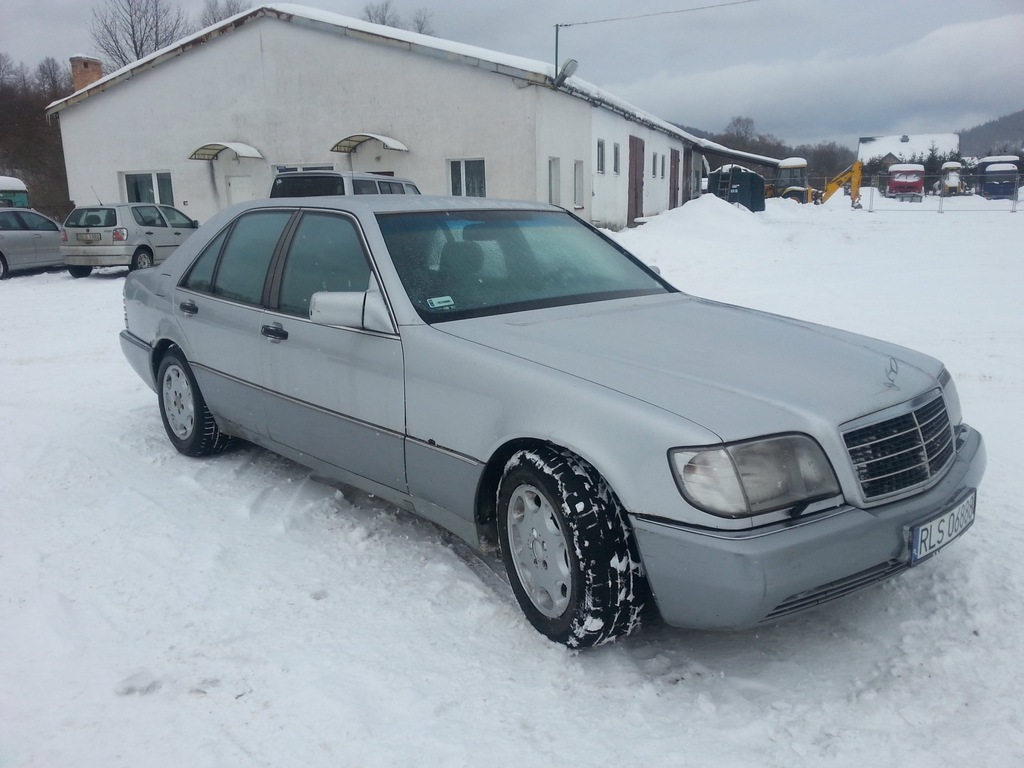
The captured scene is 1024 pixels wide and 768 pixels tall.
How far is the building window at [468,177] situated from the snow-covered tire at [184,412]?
1400cm

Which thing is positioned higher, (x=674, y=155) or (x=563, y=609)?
(x=674, y=155)

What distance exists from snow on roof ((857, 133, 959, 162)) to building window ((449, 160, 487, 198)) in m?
59.3

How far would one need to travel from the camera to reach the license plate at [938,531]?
8.32 feet

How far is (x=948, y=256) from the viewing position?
49.1 ft

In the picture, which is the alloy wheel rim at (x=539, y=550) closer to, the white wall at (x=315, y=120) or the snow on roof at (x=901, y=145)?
the white wall at (x=315, y=120)

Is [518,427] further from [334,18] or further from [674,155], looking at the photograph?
[674,155]

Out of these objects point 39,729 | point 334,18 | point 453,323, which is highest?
point 334,18

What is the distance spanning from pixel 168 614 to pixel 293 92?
18.8 metres

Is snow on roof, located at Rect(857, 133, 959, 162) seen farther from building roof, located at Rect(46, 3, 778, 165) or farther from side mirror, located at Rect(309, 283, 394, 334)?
side mirror, located at Rect(309, 283, 394, 334)

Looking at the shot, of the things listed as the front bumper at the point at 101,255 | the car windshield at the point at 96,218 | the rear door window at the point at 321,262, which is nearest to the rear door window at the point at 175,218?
the car windshield at the point at 96,218

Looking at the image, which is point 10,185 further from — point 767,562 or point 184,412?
point 767,562

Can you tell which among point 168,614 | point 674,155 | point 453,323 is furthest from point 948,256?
point 674,155

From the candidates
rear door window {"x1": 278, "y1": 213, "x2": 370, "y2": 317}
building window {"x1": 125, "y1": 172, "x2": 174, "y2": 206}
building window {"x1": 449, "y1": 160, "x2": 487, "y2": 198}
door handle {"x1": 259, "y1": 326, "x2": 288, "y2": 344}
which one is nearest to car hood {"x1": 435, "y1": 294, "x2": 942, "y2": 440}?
rear door window {"x1": 278, "y1": 213, "x2": 370, "y2": 317}

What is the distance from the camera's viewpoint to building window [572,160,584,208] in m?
19.8
